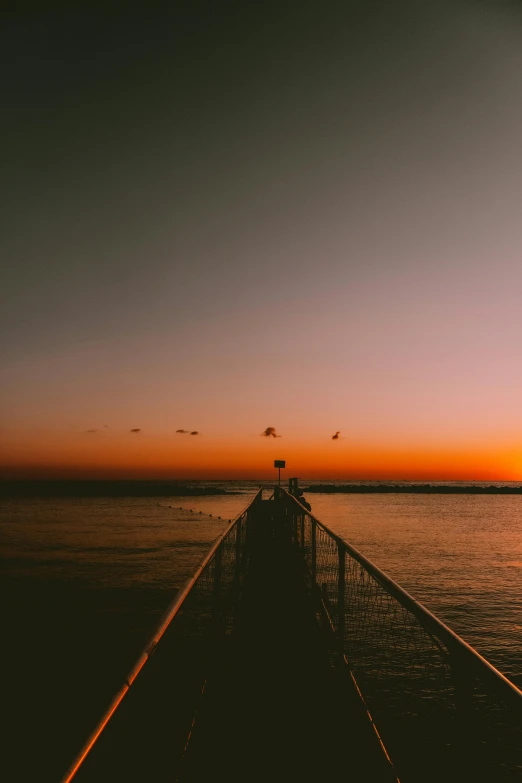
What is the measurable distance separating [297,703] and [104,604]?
979cm

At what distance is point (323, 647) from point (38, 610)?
971cm

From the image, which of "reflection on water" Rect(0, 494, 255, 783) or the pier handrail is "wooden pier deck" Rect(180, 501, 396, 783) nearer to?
"reflection on water" Rect(0, 494, 255, 783)

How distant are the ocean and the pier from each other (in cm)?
65

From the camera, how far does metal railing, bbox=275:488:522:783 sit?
5.85 feet

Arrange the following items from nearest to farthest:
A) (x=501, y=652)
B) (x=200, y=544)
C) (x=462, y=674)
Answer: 1. (x=462, y=674)
2. (x=501, y=652)
3. (x=200, y=544)

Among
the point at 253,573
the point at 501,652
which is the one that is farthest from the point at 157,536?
the point at 501,652

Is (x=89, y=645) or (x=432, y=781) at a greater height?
(x=432, y=781)

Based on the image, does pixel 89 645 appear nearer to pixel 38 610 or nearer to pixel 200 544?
pixel 38 610

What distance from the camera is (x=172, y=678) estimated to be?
270 inches

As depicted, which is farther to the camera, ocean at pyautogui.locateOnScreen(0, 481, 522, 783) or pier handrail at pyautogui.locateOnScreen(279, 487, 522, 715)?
ocean at pyautogui.locateOnScreen(0, 481, 522, 783)

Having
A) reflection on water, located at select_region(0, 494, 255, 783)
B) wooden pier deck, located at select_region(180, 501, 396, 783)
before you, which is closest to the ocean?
reflection on water, located at select_region(0, 494, 255, 783)

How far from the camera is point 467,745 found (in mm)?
1798

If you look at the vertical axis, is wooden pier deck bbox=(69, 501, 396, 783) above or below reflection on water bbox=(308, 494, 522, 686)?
above

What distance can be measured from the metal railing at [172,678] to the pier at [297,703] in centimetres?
1
